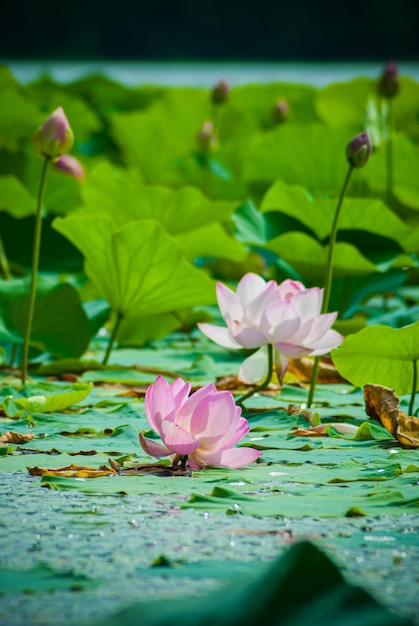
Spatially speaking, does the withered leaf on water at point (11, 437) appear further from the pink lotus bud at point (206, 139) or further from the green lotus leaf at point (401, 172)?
the pink lotus bud at point (206, 139)

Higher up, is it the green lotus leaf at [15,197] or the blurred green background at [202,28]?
the blurred green background at [202,28]

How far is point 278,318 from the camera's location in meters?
1.20

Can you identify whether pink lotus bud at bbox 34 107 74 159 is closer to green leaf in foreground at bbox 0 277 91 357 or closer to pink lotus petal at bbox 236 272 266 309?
green leaf in foreground at bbox 0 277 91 357

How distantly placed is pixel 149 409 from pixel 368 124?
196 centimetres

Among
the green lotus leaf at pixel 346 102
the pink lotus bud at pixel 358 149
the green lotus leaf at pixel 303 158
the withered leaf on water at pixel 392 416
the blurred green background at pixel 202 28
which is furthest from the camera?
the blurred green background at pixel 202 28

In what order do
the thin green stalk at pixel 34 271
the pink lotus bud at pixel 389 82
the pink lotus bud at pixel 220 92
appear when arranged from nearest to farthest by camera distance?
the thin green stalk at pixel 34 271
the pink lotus bud at pixel 389 82
the pink lotus bud at pixel 220 92

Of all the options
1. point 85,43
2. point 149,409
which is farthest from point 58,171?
point 85,43

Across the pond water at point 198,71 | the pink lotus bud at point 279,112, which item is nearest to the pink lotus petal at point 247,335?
the pink lotus bud at point 279,112

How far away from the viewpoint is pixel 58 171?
108 inches

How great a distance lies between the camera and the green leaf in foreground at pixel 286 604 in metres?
0.54

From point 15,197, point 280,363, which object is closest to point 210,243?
point 15,197

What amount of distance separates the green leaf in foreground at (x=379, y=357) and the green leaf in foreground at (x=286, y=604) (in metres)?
0.63

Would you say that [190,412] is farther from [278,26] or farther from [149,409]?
[278,26]

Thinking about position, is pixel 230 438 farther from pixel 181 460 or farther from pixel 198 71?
pixel 198 71
